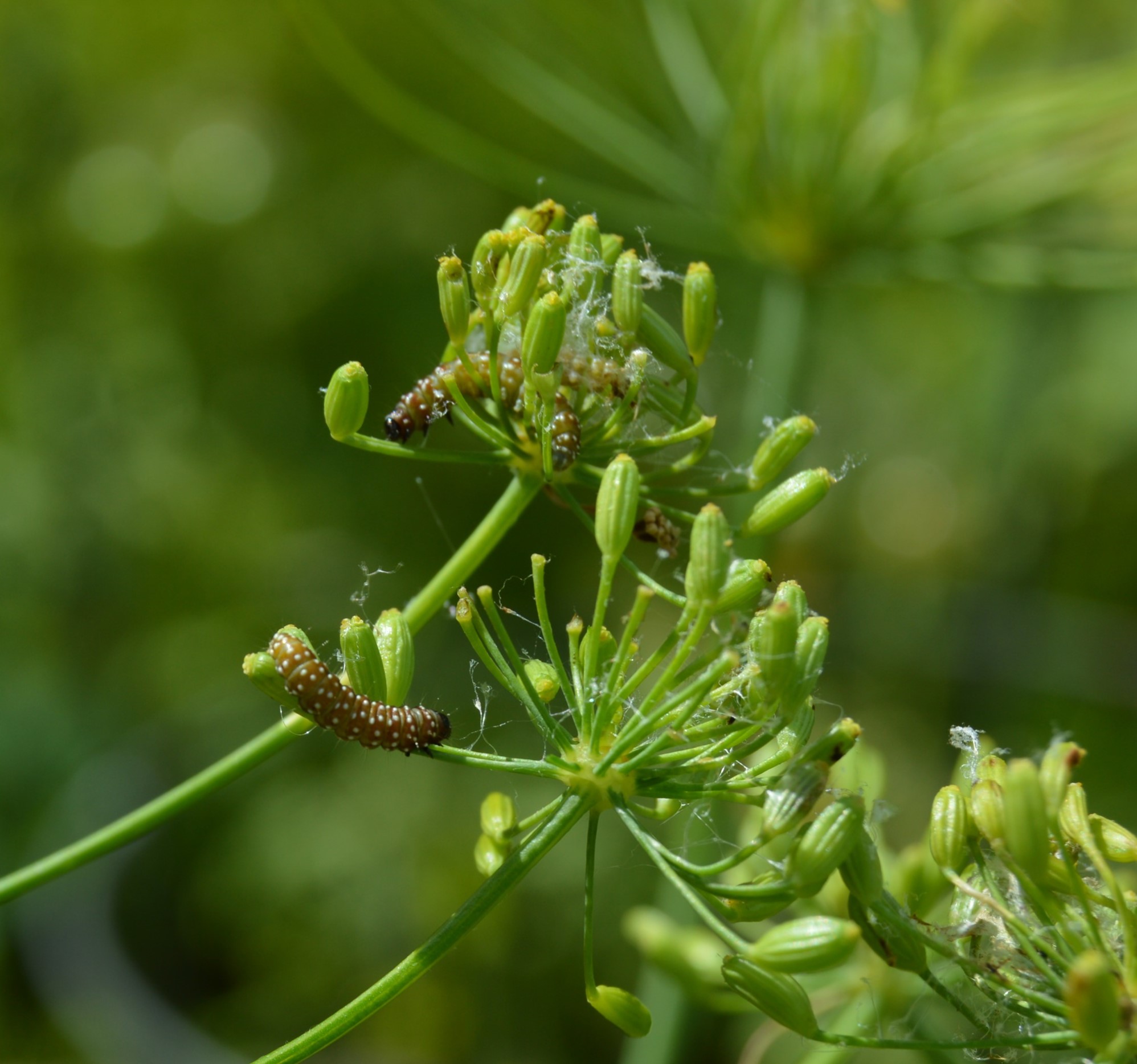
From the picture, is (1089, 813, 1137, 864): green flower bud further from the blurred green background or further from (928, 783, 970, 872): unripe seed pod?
the blurred green background

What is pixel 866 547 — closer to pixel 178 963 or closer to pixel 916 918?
pixel 178 963

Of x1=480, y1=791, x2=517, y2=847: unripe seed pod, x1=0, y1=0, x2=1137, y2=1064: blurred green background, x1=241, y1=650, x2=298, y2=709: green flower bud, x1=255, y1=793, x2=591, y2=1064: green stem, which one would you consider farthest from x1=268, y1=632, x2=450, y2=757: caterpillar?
x1=0, y1=0, x2=1137, y2=1064: blurred green background

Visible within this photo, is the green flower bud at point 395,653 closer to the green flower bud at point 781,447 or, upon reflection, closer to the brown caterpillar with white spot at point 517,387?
the brown caterpillar with white spot at point 517,387

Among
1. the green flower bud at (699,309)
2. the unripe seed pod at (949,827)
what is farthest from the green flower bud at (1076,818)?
the green flower bud at (699,309)

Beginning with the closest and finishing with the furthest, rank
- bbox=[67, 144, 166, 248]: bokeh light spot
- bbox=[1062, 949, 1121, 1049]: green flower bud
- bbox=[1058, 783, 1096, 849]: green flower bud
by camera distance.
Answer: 1. bbox=[1062, 949, 1121, 1049]: green flower bud
2. bbox=[1058, 783, 1096, 849]: green flower bud
3. bbox=[67, 144, 166, 248]: bokeh light spot

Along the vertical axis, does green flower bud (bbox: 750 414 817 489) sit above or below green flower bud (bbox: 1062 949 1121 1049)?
above

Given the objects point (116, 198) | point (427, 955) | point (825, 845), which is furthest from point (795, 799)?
point (116, 198)

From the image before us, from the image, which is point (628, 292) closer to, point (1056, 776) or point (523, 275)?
point (523, 275)
